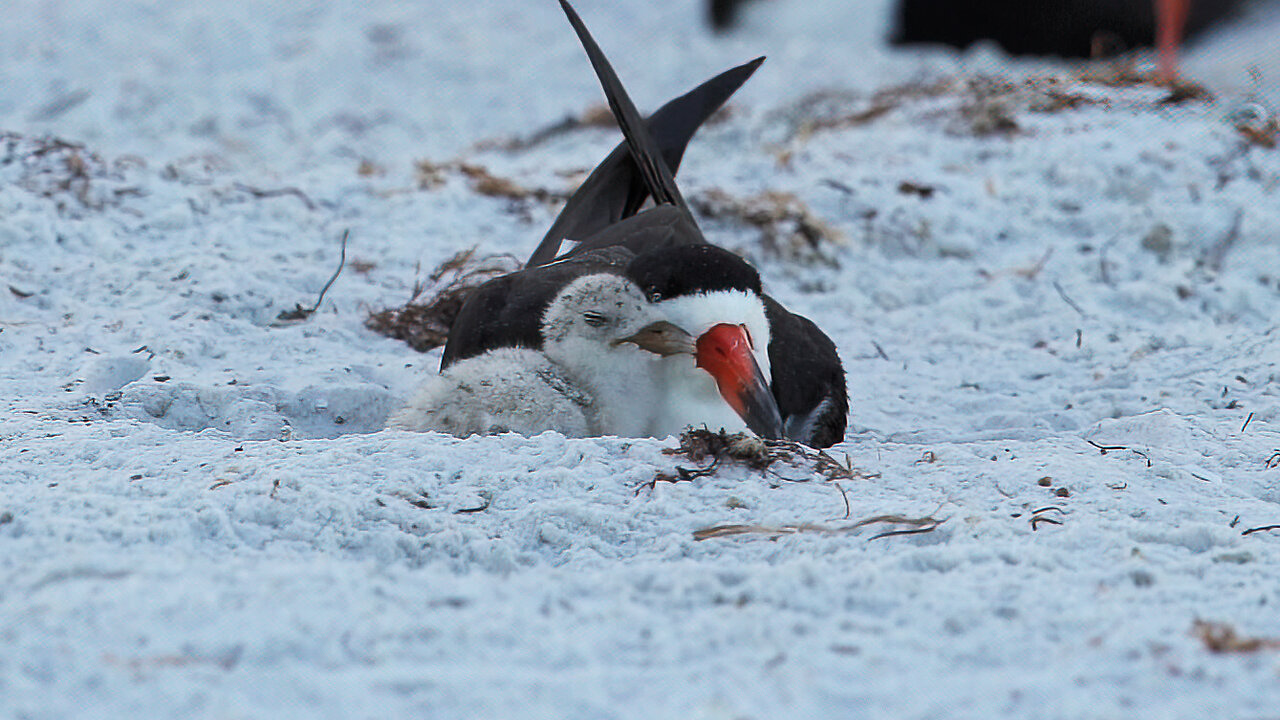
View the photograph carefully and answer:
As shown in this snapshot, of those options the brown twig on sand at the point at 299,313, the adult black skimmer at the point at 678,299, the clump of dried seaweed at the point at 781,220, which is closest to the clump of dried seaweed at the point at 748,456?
the adult black skimmer at the point at 678,299

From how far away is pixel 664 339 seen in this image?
2973 millimetres

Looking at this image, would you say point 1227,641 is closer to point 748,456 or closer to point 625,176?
point 748,456

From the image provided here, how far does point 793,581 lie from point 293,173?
4.39 metres

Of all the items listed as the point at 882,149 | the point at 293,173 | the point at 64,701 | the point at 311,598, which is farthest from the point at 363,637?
the point at 882,149

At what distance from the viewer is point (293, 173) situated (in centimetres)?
584

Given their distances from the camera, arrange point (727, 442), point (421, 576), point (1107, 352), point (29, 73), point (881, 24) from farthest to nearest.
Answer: point (881, 24) → point (29, 73) → point (1107, 352) → point (727, 442) → point (421, 576)

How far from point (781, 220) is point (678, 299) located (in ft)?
7.91

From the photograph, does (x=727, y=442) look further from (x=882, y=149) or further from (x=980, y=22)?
(x=980, y=22)

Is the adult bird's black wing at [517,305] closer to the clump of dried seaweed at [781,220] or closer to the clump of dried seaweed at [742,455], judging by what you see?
the clump of dried seaweed at [742,455]

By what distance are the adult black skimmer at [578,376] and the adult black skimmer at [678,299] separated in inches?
2.1

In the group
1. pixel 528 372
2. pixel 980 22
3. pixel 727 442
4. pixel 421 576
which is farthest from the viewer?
pixel 980 22

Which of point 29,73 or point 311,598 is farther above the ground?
point 29,73

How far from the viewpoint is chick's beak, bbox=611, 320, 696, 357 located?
2.96m

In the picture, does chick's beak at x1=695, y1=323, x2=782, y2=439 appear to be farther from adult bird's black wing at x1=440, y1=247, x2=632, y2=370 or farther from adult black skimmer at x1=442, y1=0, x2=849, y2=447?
adult bird's black wing at x1=440, y1=247, x2=632, y2=370
